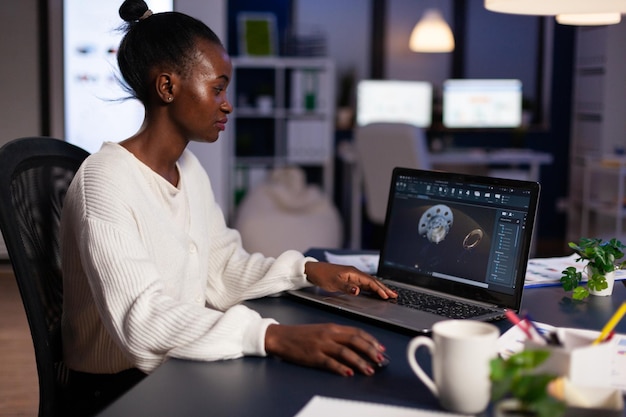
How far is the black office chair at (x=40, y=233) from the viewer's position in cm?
135

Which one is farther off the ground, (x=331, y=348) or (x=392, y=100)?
(x=392, y=100)

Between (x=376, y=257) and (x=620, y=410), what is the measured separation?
119cm

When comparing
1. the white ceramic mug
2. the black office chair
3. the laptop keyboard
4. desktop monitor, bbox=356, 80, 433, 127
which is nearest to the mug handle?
the white ceramic mug

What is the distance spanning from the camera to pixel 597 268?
1632mm

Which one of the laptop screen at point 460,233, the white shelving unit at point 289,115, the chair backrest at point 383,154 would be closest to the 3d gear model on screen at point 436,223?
the laptop screen at point 460,233

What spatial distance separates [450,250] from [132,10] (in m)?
0.77

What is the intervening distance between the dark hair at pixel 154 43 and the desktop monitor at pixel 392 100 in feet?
14.8

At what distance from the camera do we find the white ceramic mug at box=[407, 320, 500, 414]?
3.02ft

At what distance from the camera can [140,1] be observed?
5.26ft

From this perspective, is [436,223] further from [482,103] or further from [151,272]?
[482,103]

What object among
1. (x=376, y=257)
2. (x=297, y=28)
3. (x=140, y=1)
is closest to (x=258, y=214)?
(x=297, y=28)

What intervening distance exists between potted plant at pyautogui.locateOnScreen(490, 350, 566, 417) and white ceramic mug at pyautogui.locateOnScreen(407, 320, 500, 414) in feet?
0.34

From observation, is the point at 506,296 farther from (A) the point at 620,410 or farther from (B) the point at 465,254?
(A) the point at 620,410

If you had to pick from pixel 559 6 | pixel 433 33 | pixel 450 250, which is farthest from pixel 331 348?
pixel 433 33
